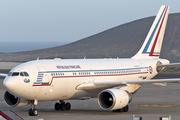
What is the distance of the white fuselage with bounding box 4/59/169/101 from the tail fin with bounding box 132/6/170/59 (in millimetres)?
3963

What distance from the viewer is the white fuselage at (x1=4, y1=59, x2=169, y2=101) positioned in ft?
83.1

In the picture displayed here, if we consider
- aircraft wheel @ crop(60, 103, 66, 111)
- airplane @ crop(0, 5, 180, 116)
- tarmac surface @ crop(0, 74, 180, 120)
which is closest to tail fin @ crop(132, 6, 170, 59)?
airplane @ crop(0, 5, 180, 116)

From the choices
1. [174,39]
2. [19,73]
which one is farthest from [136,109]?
[174,39]

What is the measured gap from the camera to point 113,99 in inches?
1037

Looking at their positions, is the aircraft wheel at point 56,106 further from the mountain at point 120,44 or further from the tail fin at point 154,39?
the mountain at point 120,44

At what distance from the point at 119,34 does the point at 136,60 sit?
15398 cm

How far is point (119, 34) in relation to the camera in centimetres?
18825

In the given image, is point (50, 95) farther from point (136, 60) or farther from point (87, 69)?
point (136, 60)

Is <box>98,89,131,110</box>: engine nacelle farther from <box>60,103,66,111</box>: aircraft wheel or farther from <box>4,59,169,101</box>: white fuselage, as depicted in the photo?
<box>60,103,66,111</box>: aircraft wheel

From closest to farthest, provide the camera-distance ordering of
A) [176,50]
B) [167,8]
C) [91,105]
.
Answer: [91,105], [167,8], [176,50]

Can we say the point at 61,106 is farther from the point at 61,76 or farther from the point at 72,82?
the point at 61,76

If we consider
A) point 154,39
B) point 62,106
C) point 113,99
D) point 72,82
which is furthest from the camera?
point 154,39

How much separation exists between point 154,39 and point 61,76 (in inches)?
520

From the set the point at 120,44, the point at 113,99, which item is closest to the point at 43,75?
the point at 113,99
